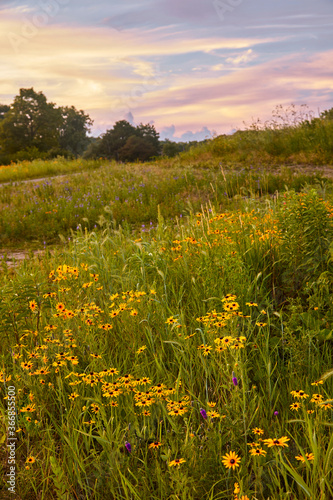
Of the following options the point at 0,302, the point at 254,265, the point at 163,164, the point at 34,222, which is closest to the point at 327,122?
the point at 163,164

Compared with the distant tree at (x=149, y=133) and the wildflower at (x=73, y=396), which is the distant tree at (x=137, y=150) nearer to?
the distant tree at (x=149, y=133)

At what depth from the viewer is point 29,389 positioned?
2365mm

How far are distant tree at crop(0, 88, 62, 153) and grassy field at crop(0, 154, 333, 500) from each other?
42705 millimetres

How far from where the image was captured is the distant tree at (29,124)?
43.3 metres

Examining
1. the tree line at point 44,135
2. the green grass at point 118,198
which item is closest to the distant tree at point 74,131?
the tree line at point 44,135

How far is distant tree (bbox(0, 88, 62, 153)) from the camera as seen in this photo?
4331 centimetres

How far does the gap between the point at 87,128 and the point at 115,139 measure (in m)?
33.1

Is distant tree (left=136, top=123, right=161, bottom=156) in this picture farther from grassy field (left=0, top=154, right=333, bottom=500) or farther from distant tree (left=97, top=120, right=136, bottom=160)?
grassy field (left=0, top=154, right=333, bottom=500)

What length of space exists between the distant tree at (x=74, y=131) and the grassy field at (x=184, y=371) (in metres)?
50.9

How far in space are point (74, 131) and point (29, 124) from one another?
12402mm

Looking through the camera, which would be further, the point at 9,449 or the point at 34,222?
the point at 34,222

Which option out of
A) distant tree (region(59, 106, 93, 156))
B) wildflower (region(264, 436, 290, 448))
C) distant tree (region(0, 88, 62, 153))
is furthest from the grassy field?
distant tree (region(59, 106, 93, 156))

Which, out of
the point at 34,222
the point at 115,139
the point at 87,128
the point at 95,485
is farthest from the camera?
the point at 87,128

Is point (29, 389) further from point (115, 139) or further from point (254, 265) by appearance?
point (115, 139)
